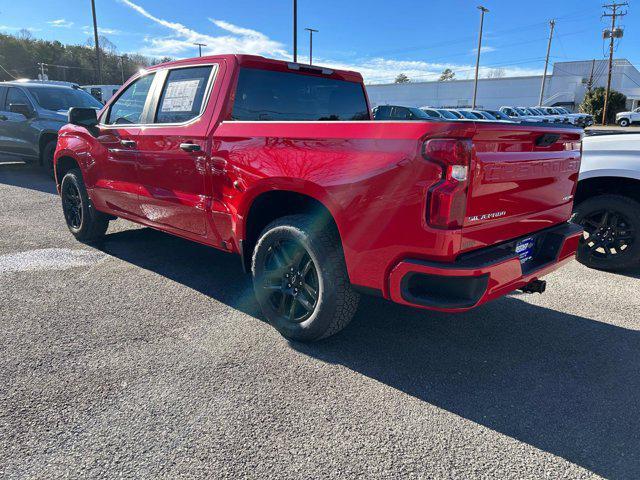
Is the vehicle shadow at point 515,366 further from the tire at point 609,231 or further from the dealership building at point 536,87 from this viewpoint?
the dealership building at point 536,87

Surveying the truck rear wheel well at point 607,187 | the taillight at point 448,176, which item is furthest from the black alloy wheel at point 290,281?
the truck rear wheel well at point 607,187

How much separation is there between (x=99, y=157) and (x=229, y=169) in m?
2.12

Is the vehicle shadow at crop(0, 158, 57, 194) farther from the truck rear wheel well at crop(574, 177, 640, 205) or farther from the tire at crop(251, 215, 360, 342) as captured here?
the truck rear wheel well at crop(574, 177, 640, 205)

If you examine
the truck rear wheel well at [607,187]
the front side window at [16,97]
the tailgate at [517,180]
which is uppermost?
the front side window at [16,97]

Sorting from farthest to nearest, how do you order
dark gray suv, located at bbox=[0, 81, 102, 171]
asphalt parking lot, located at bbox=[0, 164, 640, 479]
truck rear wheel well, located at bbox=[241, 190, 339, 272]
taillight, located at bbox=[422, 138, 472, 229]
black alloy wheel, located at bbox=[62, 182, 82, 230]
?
1. dark gray suv, located at bbox=[0, 81, 102, 171]
2. black alloy wheel, located at bbox=[62, 182, 82, 230]
3. truck rear wheel well, located at bbox=[241, 190, 339, 272]
4. taillight, located at bbox=[422, 138, 472, 229]
5. asphalt parking lot, located at bbox=[0, 164, 640, 479]

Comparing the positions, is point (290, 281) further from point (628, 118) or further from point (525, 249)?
point (628, 118)

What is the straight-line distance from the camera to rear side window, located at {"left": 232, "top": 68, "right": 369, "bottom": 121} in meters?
3.62

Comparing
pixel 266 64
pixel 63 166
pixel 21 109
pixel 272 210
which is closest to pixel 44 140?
pixel 21 109

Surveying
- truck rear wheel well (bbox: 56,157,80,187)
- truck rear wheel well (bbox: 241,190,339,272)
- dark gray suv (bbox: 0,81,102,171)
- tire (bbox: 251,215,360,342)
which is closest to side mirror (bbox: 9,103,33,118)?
dark gray suv (bbox: 0,81,102,171)

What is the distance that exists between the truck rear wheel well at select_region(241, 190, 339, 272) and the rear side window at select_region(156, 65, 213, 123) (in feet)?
3.13

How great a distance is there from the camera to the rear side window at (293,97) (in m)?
3.62

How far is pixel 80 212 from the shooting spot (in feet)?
17.9

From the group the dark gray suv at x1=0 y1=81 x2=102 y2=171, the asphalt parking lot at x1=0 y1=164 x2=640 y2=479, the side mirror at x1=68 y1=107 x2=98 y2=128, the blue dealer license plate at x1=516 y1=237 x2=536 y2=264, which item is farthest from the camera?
the dark gray suv at x1=0 y1=81 x2=102 y2=171

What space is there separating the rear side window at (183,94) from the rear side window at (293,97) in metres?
0.35
